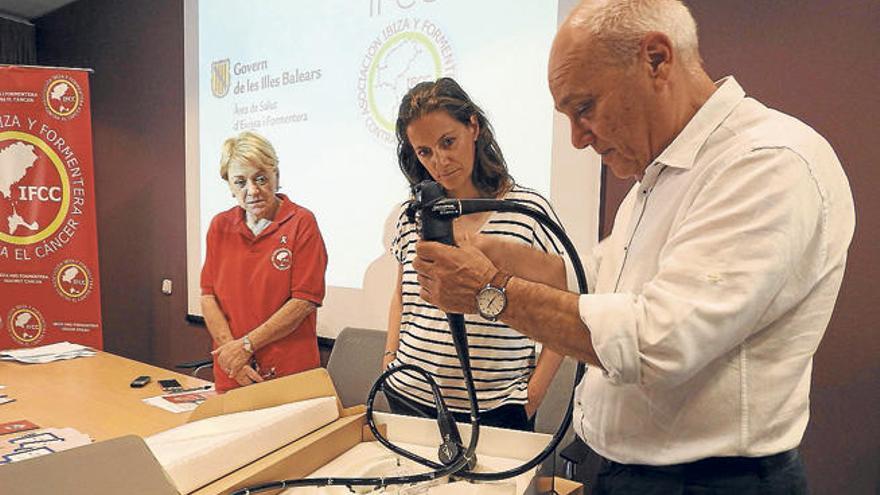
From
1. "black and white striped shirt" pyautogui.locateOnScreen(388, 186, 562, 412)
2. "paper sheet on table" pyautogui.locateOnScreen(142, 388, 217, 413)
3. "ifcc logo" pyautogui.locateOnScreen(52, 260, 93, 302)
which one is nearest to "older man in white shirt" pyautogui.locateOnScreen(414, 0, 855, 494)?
"black and white striped shirt" pyautogui.locateOnScreen(388, 186, 562, 412)

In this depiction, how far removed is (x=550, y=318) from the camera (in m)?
0.76

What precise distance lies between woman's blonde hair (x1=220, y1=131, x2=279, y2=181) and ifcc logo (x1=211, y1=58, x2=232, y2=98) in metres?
1.24

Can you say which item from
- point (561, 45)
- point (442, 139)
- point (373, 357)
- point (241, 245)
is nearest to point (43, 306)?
point (241, 245)

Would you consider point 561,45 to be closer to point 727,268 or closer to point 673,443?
point 727,268

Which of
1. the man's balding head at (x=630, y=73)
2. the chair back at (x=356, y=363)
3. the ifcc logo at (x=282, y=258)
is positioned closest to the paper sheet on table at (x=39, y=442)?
the ifcc logo at (x=282, y=258)

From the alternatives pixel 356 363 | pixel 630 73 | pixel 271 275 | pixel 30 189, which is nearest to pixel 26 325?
pixel 30 189

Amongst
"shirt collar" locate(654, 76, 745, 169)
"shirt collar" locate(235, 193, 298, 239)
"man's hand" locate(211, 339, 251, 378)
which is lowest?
→ "man's hand" locate(211, 339, 251, 378)

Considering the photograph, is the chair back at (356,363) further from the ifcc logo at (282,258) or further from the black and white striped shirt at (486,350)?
the black and white striped shirt at (486,350)

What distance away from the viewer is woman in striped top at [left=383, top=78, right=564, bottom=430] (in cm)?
142

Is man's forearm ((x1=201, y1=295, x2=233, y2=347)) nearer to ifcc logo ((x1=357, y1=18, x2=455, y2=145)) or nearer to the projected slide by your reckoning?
the projected slide

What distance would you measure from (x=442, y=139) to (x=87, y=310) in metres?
2.81

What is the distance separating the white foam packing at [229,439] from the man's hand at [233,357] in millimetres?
1209

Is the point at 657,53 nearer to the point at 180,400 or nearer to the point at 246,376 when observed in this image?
the point at 180,400

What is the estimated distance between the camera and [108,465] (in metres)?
0.67
